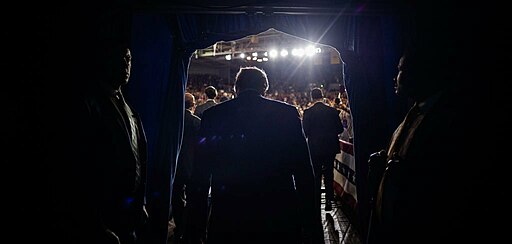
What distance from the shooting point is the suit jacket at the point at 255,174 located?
1.56 metres

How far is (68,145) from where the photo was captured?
4.80 ft

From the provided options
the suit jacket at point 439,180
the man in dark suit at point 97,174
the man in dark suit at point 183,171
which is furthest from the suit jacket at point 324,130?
the man in dark suit at point 97,174

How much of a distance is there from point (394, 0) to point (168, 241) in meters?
3.70

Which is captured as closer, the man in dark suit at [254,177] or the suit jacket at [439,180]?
the suit jacket at [439,180]

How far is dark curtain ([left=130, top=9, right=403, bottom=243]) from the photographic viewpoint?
11.7ft

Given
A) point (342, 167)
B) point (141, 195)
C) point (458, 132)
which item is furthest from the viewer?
point (342, 167)

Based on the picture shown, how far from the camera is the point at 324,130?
429cm

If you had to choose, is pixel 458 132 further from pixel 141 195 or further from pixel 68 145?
pixel 68 145

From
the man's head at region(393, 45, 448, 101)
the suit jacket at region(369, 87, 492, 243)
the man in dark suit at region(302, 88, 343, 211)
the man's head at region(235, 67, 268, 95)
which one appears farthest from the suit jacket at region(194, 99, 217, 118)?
the suit jacket at region(369, 87, 492, 243)

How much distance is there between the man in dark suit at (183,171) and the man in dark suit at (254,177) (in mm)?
1892

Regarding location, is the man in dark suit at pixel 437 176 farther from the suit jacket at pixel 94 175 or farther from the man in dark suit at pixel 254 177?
the suit jacket at pixel 94 175

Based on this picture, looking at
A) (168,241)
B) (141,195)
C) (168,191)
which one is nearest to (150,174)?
(168,191)

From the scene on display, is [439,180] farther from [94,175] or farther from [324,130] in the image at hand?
[324,130]

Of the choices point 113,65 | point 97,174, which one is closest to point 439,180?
point 97,174
